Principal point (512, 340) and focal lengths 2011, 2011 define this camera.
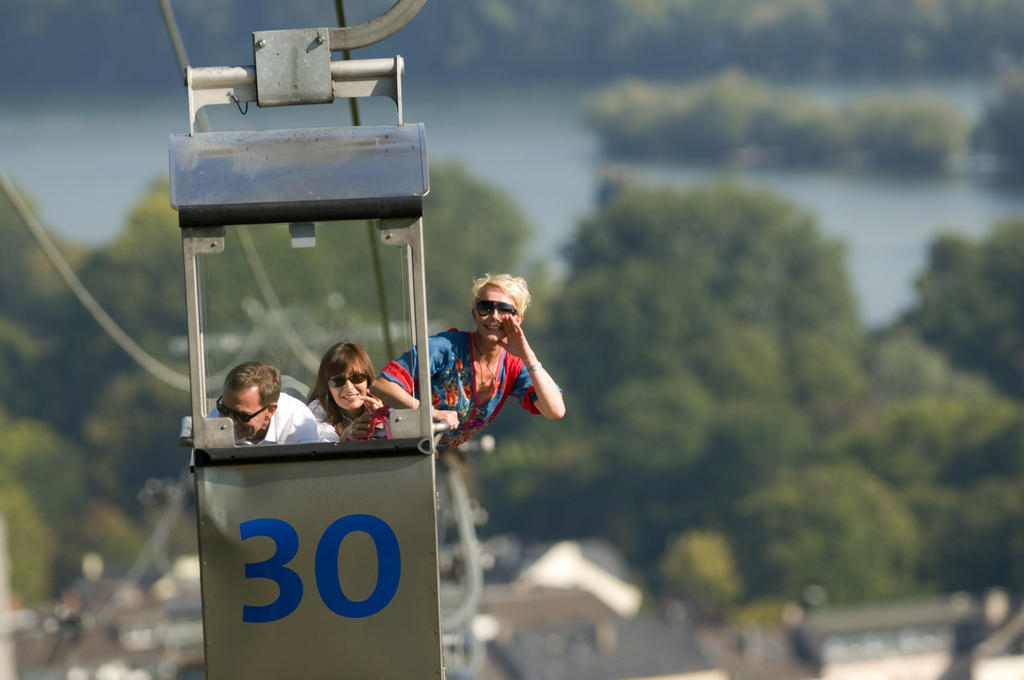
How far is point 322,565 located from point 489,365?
128cm

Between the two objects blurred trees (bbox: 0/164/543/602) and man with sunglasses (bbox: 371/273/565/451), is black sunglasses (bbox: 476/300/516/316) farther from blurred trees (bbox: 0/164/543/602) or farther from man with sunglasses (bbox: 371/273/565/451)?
blurred trees (bbox: 0/164/543/602)

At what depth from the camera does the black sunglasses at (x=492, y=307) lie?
8.96m

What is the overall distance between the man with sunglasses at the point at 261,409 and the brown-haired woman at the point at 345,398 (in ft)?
0.32

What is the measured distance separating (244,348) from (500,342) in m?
1.20

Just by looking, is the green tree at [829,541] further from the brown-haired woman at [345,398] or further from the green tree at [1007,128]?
the brown-haired woman at [345,398]

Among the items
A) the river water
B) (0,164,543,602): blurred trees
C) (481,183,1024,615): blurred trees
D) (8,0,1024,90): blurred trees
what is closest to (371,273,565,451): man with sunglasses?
(481,183,1024,615): blurred trees

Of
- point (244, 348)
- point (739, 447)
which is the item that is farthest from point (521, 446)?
point (244, 348)

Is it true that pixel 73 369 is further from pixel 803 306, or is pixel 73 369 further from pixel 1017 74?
pixel 1017 74

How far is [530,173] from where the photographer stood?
146750 mm

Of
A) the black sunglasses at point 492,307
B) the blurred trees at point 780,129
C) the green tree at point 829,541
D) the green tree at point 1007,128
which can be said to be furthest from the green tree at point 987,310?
the black sunglasses at point 492,307

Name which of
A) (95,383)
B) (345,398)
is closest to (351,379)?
(345,398)

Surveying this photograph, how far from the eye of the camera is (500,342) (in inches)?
360

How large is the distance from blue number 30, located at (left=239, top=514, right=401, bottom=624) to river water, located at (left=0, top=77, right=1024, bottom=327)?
11382 centimetres

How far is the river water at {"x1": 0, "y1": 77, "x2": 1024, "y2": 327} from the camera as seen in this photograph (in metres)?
131
